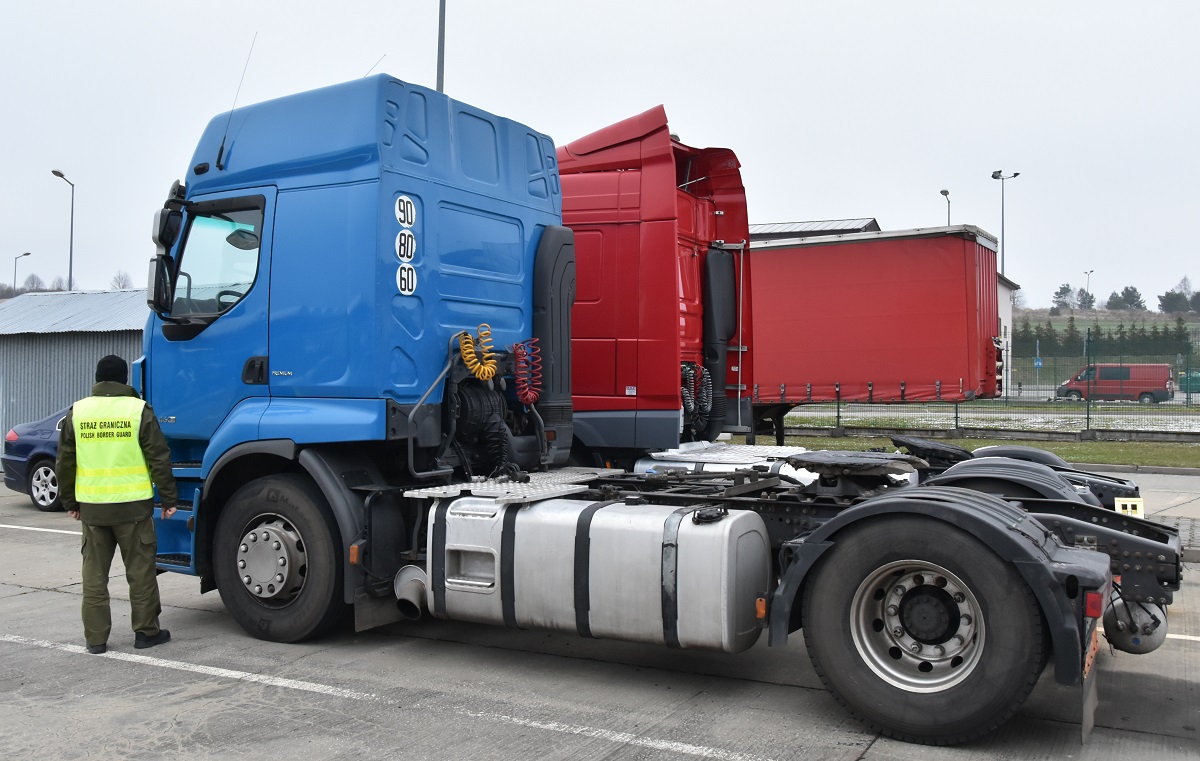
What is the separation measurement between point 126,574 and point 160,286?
187 centimetres

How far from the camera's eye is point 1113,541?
4902 millimetres

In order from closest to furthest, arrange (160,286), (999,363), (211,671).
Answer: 1. (211,671)
2. (160,286)
3. (999,363)

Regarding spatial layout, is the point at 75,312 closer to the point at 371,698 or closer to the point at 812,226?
the point at 371,698

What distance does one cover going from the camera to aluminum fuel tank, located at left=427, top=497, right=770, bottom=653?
5.14m

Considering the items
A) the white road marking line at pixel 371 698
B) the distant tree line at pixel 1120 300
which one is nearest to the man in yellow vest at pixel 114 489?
the white road marking line at pixel 371 698

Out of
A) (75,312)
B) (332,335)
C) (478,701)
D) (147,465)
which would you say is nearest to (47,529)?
(147,465)

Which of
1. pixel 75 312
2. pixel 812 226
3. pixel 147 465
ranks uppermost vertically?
pixel 812 226

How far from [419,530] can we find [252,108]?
9.87 ft

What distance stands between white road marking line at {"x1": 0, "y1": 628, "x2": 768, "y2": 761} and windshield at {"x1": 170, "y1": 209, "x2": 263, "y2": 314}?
223cm

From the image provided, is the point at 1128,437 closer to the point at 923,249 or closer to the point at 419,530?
the point at 923,249

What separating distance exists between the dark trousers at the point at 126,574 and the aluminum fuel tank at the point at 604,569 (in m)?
1.89

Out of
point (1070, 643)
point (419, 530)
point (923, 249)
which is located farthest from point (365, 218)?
point (923, 249)

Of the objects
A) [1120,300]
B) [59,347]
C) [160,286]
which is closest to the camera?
[160,286]

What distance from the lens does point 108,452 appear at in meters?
6.40
